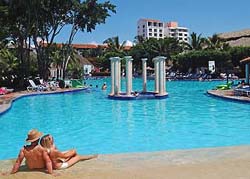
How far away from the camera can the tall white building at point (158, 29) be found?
159000mm

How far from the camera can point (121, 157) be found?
247 inches

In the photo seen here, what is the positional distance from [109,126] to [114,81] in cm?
983

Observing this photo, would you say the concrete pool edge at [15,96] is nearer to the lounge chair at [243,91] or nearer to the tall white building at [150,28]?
the lounge chair at [243,91]

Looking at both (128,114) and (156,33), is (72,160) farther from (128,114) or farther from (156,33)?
(156,33)

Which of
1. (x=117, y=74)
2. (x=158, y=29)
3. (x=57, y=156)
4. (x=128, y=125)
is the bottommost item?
(x=128, y=125)

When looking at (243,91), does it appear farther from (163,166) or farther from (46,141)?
(46,141)

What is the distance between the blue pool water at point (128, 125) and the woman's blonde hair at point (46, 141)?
4170 millimetres

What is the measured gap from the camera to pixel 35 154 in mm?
5297

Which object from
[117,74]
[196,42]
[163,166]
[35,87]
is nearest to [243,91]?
[117,74]

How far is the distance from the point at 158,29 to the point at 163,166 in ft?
527

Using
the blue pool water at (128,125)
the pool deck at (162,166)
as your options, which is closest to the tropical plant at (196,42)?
the blue pool water at (128,125)

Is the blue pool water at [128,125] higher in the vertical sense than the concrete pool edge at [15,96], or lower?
lower

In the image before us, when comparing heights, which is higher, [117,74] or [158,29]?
[158,29]

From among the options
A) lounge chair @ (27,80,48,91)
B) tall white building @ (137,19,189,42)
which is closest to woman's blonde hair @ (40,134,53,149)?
lounge chair @ (27,80,48,91)
